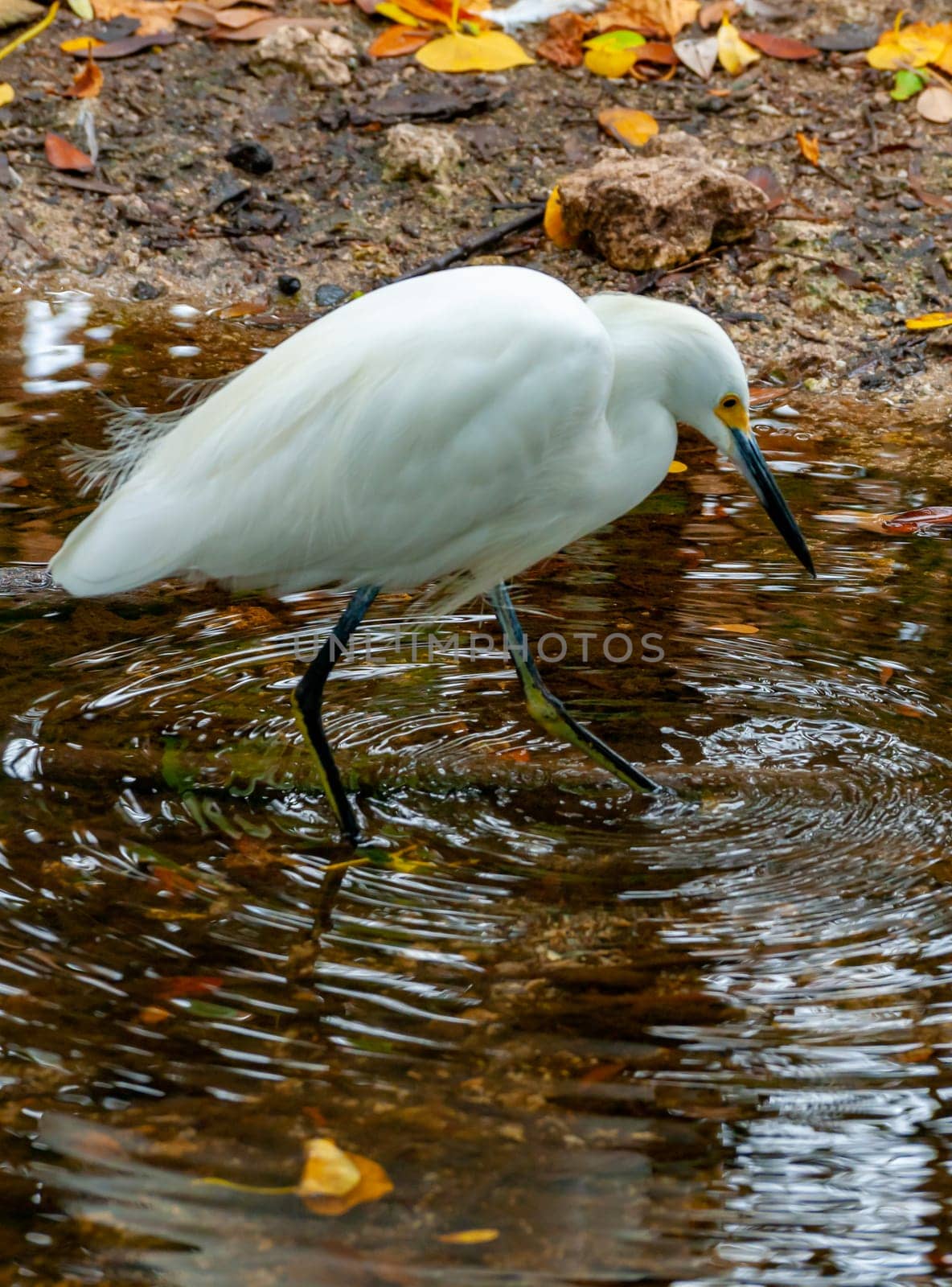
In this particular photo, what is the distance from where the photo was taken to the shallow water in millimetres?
2105

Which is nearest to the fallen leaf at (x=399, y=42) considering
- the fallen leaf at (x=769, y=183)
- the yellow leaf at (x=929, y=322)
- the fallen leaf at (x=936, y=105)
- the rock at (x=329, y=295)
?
the rock at (x=329, y=295)

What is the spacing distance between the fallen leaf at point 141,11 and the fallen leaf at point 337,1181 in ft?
18.4

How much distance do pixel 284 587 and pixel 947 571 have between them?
1.79m

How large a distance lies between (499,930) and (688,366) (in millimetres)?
1130

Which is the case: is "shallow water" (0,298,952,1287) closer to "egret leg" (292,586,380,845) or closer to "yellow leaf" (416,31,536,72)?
"egret leg" (292,586,380,845)

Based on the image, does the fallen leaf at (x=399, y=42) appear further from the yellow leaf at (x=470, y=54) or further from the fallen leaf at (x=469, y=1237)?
the fallen leaf at (x=469, y=1237)

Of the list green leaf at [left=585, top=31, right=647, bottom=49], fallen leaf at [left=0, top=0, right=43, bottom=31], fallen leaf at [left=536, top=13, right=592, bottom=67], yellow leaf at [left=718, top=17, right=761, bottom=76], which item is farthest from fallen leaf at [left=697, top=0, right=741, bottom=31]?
fallen leaf at [left=0, top=0, right=43, bottom=31]

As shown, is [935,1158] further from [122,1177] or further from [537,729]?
[537,729]

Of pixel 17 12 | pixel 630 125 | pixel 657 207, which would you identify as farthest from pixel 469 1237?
pixel 17 12

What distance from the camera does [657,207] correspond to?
5496mm

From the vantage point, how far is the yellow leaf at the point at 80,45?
6.47 m

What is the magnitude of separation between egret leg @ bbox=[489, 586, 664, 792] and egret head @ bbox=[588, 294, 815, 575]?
0.62 metres

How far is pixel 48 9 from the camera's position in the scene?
655cm

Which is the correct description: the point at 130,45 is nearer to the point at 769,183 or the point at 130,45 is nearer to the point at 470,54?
the point at 470,54
